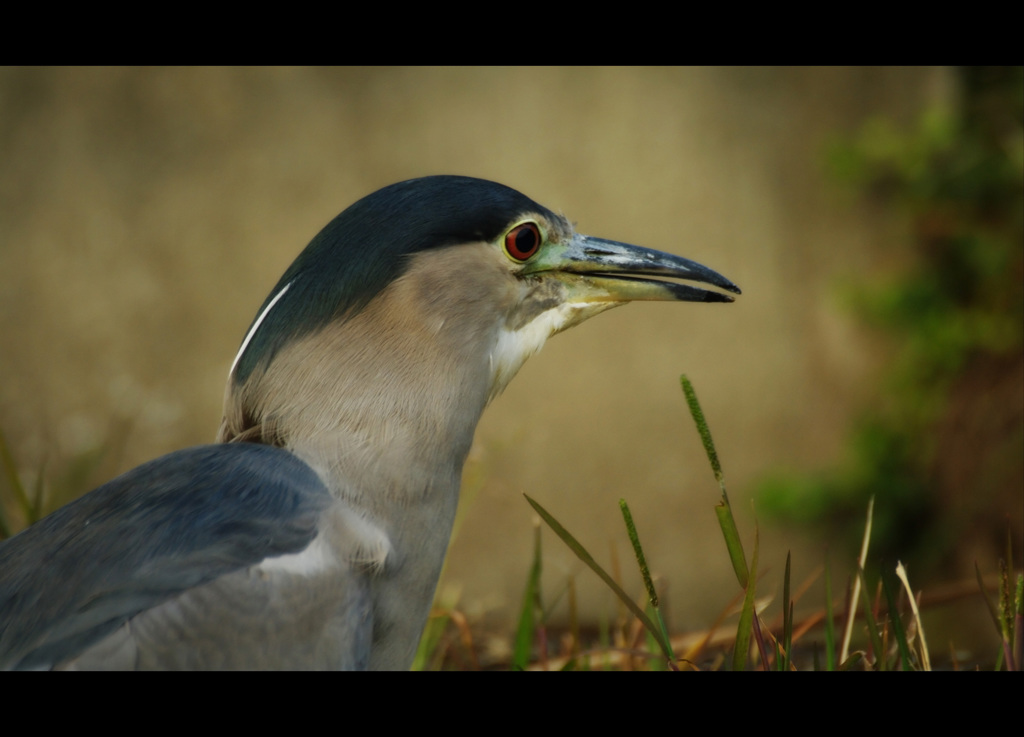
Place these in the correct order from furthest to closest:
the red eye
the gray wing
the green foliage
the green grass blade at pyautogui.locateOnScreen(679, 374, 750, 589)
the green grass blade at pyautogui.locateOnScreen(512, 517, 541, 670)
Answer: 1. the green foliage
2. the green grass blade at pyautogui.locateOnScreen(512, 517, 541, 670)
3. the red eye
4. the green grass blade at pyautogui.locateOnScreen(679, 374, 750, 589)
5. the gray wing

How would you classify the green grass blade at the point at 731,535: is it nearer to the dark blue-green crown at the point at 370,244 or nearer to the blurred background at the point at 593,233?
the dark blue-green crown at the point at 370,244

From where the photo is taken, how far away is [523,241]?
197 centimetres

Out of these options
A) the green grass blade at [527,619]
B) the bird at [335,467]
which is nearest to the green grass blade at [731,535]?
the bird at [335,467]

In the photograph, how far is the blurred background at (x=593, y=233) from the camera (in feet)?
15.5

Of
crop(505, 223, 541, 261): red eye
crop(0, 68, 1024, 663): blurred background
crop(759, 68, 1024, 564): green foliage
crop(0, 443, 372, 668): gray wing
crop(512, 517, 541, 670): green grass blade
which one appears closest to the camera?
crop(0, 443, 372, 668): gray wing

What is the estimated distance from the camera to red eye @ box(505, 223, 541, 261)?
76.7 inches

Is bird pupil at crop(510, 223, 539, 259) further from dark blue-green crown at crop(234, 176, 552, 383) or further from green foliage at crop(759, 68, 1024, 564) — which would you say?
green foliage at crop(759, 68, 1024, 564)

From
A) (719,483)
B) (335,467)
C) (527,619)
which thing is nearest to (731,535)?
(719,483)

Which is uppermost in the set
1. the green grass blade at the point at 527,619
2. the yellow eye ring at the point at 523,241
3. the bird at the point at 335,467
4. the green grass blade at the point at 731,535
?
the yellow eye ring at the point at 523,241

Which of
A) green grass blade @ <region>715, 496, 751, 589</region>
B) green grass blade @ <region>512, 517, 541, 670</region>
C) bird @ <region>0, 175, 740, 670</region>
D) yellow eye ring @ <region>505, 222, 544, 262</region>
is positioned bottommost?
green grass blade @ <region>512, 517, 541, 670</region>

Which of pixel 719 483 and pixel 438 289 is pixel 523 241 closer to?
pixel 438 289

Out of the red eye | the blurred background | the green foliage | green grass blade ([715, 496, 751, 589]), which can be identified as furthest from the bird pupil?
the green foliage
